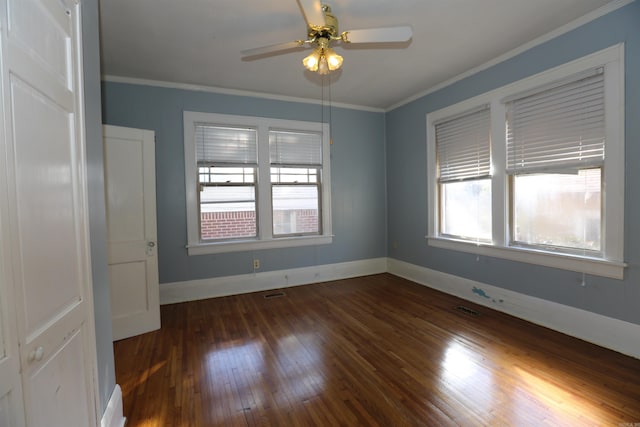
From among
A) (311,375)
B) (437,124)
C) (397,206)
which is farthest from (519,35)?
(311,375)

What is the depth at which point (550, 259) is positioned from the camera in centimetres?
285

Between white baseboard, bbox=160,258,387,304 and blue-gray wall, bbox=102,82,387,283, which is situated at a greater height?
blue-gray wall, bbox=102,82,387,283

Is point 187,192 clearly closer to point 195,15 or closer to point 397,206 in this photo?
point 195,15

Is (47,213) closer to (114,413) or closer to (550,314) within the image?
(114,413)

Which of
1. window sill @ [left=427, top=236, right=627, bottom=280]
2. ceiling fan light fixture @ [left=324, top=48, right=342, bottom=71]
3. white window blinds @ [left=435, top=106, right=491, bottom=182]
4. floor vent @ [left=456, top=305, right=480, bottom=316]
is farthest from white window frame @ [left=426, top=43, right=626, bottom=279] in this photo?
ceiling fan light fixture @ [left=324, top=48, right=342, bottom=71]

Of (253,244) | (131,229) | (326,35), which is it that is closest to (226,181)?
(253,244)

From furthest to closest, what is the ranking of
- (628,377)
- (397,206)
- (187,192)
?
(397,206) → (187,192) → (628,377)

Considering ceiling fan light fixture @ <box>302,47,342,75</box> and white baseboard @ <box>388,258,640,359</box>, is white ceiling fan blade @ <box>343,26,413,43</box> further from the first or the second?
white baseboard @ <box>388,258,640,359</box>

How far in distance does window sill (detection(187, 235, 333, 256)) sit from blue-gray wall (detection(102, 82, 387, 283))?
2.8 inches

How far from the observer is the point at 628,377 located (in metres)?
2.04

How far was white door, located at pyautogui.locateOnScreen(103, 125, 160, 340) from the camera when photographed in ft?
9.20

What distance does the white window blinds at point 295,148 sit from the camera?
14.2 ft

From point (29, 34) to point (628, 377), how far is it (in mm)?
3762

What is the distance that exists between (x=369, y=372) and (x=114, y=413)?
1.61 meters
